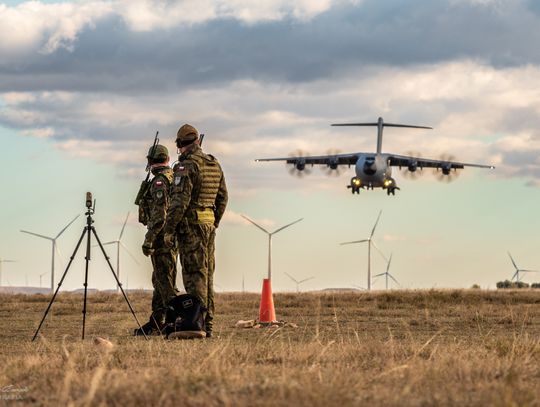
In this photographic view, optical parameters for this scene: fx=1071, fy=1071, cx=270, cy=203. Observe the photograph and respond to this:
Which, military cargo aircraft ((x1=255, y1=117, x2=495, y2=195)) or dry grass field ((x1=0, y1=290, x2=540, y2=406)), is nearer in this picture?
dry grass field ((x1=0, y1=290, x2=540, y2=406))

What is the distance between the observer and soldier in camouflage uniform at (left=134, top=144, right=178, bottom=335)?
14.4m

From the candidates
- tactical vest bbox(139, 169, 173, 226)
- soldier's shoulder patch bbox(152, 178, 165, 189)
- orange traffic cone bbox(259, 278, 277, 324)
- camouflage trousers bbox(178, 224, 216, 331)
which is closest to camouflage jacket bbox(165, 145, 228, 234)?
camouflage trousers bbox(178, 224, 216, 331)

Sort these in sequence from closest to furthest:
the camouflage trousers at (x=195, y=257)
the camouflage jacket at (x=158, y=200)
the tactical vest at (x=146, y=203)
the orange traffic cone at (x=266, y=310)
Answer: the camouflage trousers at (x=195, y=257), the camouflage jacket at (x=158, y=200), the tactical vest at (x=146, y=203), the orange traffic cone at (x=266, y=310)

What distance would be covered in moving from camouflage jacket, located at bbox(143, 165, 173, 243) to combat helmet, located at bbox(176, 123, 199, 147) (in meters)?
0.99

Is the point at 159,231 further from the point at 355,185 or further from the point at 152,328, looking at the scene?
the point at 355,185

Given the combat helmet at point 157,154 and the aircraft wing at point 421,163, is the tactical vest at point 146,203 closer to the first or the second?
the combat helmet at point 157,154

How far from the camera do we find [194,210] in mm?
13633

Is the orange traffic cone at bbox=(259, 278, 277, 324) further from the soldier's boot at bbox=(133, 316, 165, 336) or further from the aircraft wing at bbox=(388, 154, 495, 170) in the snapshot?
the aircraft wing at bbox=(388, 154, 495, 170)

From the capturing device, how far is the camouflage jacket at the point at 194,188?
43.8 feet

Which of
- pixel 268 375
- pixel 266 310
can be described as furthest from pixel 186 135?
pixel 268 375

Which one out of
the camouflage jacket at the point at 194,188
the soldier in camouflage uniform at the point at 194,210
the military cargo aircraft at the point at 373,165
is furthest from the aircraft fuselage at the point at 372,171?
the soldier in camouflage uniform at the point at 194,210

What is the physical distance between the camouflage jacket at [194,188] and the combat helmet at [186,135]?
4.6 inches

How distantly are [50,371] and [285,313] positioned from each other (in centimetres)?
1534

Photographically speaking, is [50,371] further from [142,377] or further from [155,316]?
[155,316]
